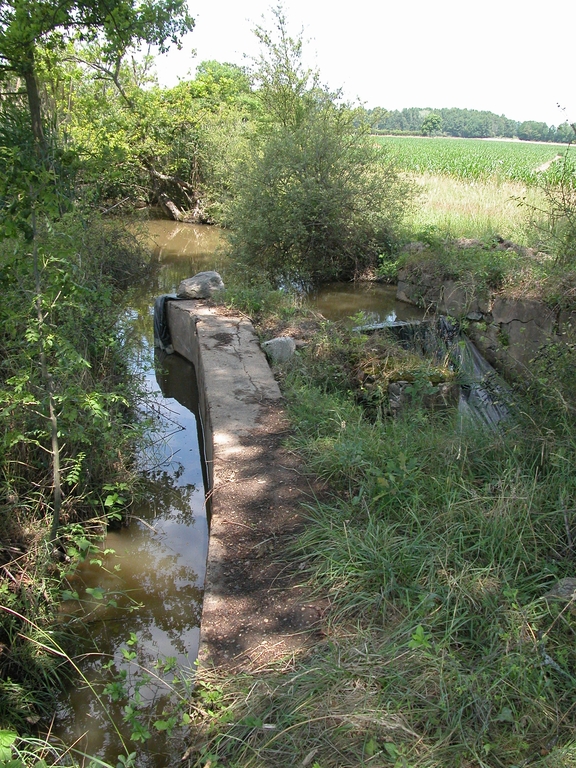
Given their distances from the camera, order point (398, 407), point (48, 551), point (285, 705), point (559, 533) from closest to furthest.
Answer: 1. point (285, 705)
2. point (559, 533)
3. point (48, 551)
4. point (398, 407)

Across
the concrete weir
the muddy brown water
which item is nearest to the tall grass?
the concrete weir

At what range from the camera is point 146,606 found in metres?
3.81

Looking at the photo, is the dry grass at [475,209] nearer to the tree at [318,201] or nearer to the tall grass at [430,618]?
the tree at [318,201]

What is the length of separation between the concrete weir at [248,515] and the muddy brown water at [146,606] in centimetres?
31

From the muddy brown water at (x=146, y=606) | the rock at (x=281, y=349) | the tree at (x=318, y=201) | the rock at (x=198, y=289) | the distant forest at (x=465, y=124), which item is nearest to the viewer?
the muddy brown water at (x=146, y=606)

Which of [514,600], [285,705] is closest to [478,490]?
[514,600]

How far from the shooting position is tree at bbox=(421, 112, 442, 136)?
78875 mm

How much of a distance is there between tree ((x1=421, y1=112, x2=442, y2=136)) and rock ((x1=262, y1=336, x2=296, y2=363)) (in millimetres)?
79182

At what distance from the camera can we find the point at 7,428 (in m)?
3.83

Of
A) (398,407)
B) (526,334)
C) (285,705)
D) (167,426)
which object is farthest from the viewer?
(526,334)

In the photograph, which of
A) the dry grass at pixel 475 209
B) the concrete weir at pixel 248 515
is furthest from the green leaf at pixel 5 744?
the dry grass at pixel 475 209

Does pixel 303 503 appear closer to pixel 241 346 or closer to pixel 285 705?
pixel 285 705

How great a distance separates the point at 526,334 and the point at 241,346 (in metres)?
3.08

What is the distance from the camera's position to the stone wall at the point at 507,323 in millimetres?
5742
